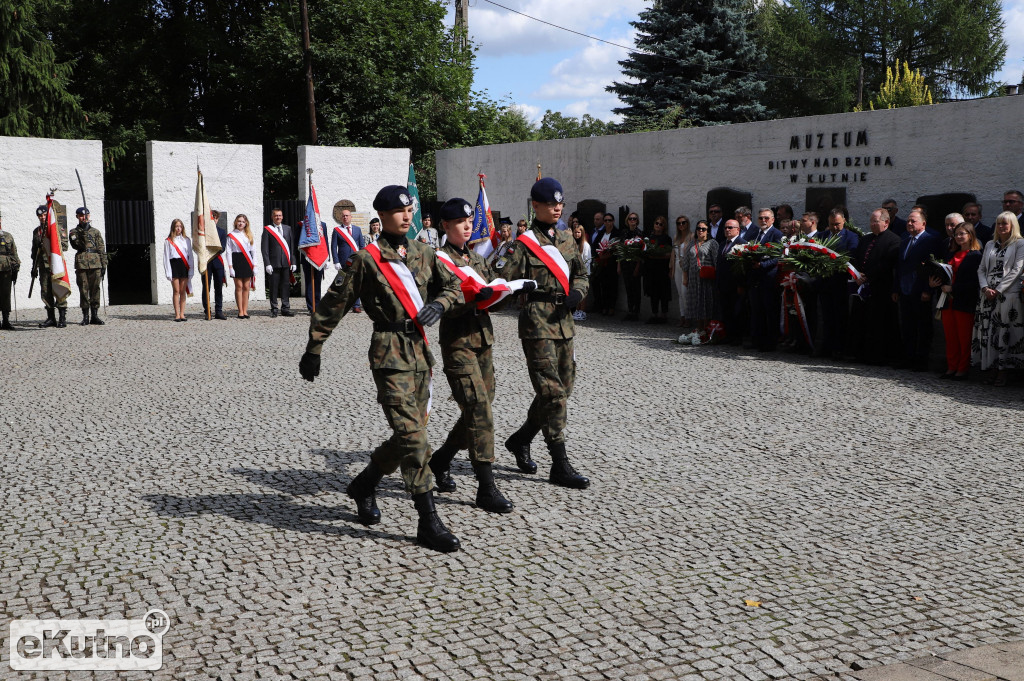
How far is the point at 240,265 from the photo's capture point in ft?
56.6

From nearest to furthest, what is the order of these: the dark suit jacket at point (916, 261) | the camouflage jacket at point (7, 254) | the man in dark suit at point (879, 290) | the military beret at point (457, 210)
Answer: the military beret at point (457, 210), the dark suit jacket at point (916, 261), the man in dark suit at point (879, 290), the camouflage jacket at point (7, 254)

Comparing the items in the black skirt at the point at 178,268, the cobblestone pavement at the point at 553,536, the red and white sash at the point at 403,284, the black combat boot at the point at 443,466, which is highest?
the black skirt at the point at 178,268

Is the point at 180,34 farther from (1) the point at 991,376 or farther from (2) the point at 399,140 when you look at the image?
(1) the point at 991,376

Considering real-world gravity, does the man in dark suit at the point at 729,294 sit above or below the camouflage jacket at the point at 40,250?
below

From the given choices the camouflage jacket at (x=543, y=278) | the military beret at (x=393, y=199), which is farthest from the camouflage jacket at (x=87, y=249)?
the military beret at (x=393, y=199)

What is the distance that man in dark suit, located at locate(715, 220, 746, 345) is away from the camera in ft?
44.0

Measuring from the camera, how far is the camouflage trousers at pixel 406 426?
5.30 metres

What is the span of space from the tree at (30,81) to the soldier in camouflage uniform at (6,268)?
46.6ft

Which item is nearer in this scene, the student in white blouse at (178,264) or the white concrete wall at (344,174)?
the student in white blouse at (178,264)

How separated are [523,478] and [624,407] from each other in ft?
8.44

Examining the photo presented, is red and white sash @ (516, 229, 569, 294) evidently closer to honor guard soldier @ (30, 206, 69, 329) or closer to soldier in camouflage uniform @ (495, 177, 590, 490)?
soldier in camouflage uniform @ (495, 177, 590, 490)

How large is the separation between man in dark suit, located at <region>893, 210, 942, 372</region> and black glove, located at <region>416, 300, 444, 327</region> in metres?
7.46

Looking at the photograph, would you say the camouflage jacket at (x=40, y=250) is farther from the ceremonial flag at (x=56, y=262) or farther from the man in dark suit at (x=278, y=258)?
the man in dark suit at (x=278, y=258)

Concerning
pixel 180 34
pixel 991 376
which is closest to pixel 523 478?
pixel 991 376
